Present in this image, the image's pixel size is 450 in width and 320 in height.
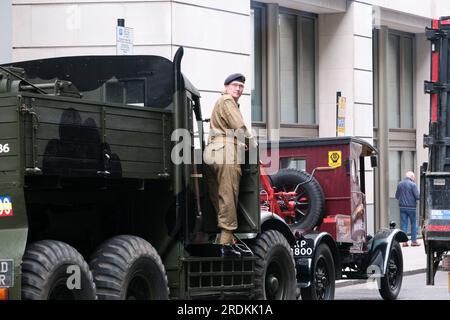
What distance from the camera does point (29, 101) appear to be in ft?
27.6

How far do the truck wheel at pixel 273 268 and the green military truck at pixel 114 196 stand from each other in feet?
0.04

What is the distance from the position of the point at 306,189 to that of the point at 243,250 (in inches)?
155

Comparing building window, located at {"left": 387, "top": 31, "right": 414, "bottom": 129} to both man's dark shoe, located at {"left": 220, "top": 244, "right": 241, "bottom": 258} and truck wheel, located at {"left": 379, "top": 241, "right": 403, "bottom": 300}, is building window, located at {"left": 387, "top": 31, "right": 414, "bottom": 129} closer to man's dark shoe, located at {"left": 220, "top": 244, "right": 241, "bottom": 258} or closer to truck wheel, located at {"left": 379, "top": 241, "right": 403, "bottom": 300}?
truck wheel, located at {"left": 379, "top": 241, "right": 403, "bottom": 300}

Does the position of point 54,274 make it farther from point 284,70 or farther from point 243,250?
point 284,70

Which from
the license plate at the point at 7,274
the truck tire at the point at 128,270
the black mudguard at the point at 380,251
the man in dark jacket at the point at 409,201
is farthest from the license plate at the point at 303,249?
the man in dark jacket at the point at 409,201

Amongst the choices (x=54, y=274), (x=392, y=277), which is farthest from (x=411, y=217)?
(x=54, y=274)

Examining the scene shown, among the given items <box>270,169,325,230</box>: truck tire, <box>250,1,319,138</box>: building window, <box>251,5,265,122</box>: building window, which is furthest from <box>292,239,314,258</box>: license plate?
<box>251,5,265,122</box>: building window

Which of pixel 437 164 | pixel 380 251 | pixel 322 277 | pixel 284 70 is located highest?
pixel 284 70

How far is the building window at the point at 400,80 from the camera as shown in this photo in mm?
31188

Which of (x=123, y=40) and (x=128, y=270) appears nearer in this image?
(x=128, y=270)

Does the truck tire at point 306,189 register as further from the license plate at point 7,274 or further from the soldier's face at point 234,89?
the license plate at point 7,274

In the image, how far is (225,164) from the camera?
425 inches

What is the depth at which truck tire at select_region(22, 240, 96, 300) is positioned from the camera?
8.33m
